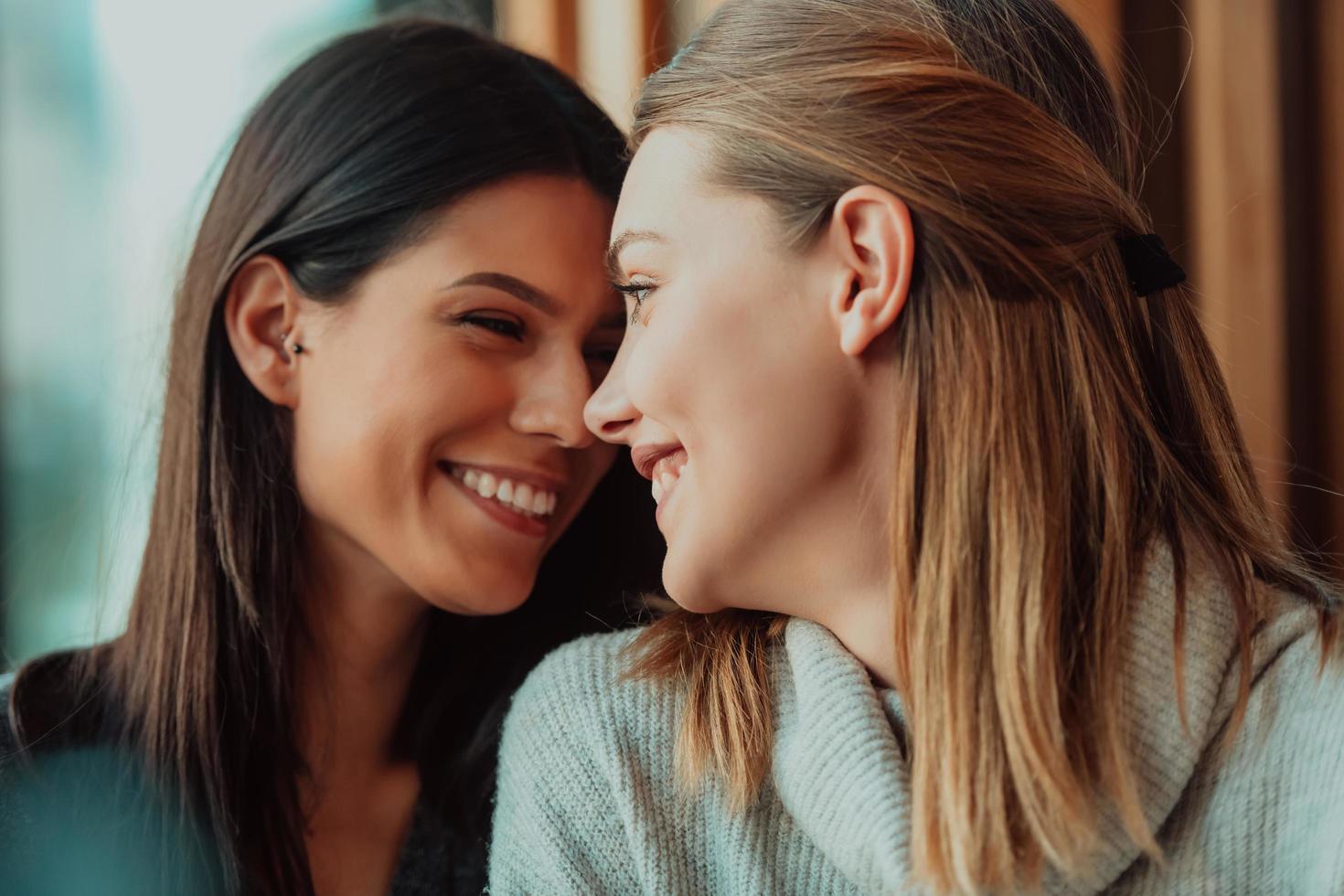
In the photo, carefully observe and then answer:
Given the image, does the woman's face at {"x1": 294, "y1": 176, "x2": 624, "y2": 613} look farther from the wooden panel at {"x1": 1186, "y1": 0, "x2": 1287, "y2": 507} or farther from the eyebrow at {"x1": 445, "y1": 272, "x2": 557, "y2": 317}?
the wooden panel at {"x1": 1186, "y1": 0, "x2": 1287, "y2": 507}

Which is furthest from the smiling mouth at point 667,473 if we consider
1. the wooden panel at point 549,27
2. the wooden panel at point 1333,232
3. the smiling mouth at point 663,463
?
the wooden panel at point 1333,232

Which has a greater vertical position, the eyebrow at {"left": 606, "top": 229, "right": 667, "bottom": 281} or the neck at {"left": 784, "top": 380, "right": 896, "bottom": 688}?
the eyebrow at {"left": 606, "top": 229, "right": 667, "bottom": 281}

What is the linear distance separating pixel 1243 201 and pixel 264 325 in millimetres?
1326

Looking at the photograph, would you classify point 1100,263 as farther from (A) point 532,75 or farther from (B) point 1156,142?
(B) point 1156,142

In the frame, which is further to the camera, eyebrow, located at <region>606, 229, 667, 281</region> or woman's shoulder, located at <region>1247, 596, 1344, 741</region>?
eyebrow, located at <region>606, 229, 667, 281</region>

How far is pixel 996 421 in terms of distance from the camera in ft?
3.35

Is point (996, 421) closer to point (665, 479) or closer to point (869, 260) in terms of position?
point (869, 260)

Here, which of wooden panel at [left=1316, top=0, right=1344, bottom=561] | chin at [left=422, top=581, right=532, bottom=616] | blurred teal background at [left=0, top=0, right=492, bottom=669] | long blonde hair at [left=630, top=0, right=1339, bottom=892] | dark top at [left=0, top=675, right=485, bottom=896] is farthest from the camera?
blurred teal background at [left=0, top=0, right=492, bottom=669]

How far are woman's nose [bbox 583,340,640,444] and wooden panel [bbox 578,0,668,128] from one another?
70 centimetres

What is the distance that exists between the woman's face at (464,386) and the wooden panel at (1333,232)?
108cm

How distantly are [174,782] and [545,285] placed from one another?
640 mm

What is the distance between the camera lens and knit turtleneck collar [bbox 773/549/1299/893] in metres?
0.98

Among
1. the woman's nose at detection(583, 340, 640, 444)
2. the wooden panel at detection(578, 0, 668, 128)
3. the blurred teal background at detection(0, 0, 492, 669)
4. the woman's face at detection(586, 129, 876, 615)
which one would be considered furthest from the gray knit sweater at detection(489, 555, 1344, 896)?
the blurred teal background at detection(0, 0, 492, 669)

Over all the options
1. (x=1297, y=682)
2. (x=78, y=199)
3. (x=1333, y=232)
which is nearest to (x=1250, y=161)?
(x=1333, y=232)
